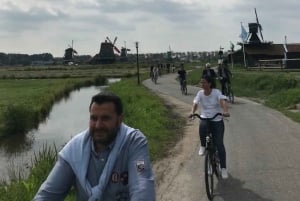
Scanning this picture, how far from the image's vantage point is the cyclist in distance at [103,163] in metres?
3.36

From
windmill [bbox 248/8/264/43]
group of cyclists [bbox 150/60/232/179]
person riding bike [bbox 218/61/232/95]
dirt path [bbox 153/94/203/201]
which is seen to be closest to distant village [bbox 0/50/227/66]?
windmill [bbox 248/8/264/43]

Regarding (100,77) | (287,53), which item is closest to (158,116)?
(287,53)

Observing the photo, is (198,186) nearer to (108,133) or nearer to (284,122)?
(108,133)

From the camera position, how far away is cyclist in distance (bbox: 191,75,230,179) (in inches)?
366

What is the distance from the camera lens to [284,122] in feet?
58.5

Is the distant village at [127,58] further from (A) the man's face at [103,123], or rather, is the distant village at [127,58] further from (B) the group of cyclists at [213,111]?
(A) the man's face at [103,123]

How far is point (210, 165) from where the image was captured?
8773mm

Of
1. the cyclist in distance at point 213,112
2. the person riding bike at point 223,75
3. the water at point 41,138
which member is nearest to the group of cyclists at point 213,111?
the cyclist in distance at point 213,112

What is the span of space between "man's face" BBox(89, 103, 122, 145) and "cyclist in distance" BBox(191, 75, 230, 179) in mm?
5828

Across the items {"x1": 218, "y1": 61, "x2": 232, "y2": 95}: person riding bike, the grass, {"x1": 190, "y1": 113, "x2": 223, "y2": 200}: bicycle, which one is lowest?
the grass

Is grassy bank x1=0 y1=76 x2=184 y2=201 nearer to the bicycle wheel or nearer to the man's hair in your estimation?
the bicycle wheel

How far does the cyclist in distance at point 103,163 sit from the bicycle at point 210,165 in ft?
16.7

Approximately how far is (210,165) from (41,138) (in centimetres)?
1590

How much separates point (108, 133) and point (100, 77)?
67.9 meters
